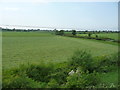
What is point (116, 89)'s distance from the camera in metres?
3.80

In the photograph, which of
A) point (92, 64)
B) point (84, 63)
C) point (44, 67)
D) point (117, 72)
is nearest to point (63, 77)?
point (44, 67)

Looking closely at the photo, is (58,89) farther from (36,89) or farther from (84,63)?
(84,63)

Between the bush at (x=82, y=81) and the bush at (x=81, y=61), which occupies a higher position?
the bush at (x=81, y=61)

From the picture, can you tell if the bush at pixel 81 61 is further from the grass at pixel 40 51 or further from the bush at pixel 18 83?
the bush at pixel 18 83

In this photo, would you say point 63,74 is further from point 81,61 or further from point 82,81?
point 82,81

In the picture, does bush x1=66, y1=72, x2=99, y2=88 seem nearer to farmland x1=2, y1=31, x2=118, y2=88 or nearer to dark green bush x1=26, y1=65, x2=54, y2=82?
farmland x1=2, y1=31, x2=118, y2=88

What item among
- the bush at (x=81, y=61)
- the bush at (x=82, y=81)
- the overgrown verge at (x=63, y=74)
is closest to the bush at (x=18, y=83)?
the overgrown verge at (x=63, y=74)

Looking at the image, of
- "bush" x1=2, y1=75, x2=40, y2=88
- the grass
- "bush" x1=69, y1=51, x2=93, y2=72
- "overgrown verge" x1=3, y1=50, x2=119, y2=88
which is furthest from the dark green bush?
the grass

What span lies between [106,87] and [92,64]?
2095 millimetres

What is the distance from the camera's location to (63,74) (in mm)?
4969

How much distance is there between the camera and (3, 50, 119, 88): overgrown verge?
3.65 meters

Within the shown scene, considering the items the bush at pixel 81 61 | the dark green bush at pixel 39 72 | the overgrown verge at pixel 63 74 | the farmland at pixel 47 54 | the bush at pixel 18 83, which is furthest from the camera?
the bush at pixel 81 61

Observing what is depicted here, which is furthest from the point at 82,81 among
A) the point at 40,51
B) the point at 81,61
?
the point at 40,51

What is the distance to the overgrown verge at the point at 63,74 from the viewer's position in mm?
3654
